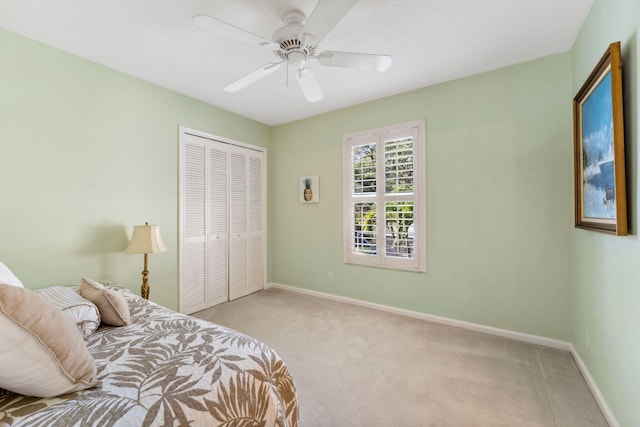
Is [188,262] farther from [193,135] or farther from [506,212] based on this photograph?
[506,212]

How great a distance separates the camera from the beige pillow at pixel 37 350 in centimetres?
86

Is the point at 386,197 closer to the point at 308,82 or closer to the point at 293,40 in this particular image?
the point at 308,82

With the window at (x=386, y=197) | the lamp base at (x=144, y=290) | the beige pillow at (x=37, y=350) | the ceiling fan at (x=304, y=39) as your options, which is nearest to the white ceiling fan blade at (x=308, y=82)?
the ceiling fan at (x=304, y=39)

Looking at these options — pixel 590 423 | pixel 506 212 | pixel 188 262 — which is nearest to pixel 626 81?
pixel 506 212

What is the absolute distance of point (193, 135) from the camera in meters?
3.34

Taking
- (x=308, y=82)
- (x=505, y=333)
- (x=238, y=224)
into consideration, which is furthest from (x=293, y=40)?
(x=505, y=333)

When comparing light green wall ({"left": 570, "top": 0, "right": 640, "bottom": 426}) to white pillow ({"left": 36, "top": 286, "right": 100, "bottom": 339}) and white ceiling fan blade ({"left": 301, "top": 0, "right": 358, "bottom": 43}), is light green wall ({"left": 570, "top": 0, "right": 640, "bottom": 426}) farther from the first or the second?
white pillow ({"left": 36, "top": 286, "right": 100, "bottom": 339})

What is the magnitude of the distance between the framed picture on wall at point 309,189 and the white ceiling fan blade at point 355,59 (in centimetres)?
213

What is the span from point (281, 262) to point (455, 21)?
3.63 metres

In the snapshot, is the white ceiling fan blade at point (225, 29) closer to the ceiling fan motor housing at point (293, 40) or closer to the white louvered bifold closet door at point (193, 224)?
the ceiling fan motor housing at point (293, 40)

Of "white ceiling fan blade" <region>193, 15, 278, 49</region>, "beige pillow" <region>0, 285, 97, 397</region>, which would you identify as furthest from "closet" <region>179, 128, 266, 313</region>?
"beige pillow" <region>0, 285, 97, 397</region>

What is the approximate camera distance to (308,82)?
209cm

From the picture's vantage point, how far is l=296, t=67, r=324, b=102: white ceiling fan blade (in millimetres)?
1993

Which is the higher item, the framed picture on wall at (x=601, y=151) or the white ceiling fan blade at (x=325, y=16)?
the white ceiling fan blade at (x=325, y=16)
